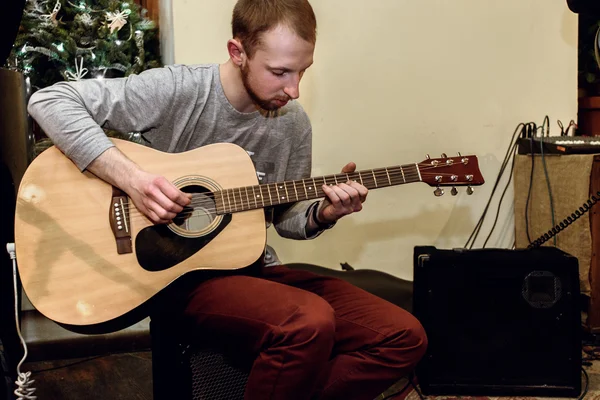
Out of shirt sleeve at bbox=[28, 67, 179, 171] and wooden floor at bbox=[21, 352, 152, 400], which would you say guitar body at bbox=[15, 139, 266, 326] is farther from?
wooden floor at bbox=[21, 352, 152, 400]

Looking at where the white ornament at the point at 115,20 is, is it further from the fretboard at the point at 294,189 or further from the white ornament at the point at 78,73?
the fretboard at the point at 294,189

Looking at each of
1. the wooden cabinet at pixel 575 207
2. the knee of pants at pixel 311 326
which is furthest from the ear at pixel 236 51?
the wooden cabinet at pixel 575 207

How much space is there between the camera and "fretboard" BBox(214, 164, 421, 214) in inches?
58.4

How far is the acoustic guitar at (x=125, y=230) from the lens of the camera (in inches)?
53.1

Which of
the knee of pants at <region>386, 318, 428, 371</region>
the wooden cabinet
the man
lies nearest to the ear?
the man

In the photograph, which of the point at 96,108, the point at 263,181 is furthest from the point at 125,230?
the point at 263,181

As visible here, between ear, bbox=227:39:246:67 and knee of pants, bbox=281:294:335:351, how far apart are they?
67cm

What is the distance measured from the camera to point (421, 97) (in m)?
2.59

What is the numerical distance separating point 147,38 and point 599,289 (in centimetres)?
216

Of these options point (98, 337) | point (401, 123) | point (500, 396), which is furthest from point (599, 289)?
point (98, 337)

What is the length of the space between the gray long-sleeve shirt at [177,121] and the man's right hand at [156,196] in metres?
0.12

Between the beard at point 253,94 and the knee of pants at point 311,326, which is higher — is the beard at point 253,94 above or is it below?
above

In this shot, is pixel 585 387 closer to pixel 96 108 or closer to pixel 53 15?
pixel 96 108

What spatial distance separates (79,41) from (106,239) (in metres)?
1.38
